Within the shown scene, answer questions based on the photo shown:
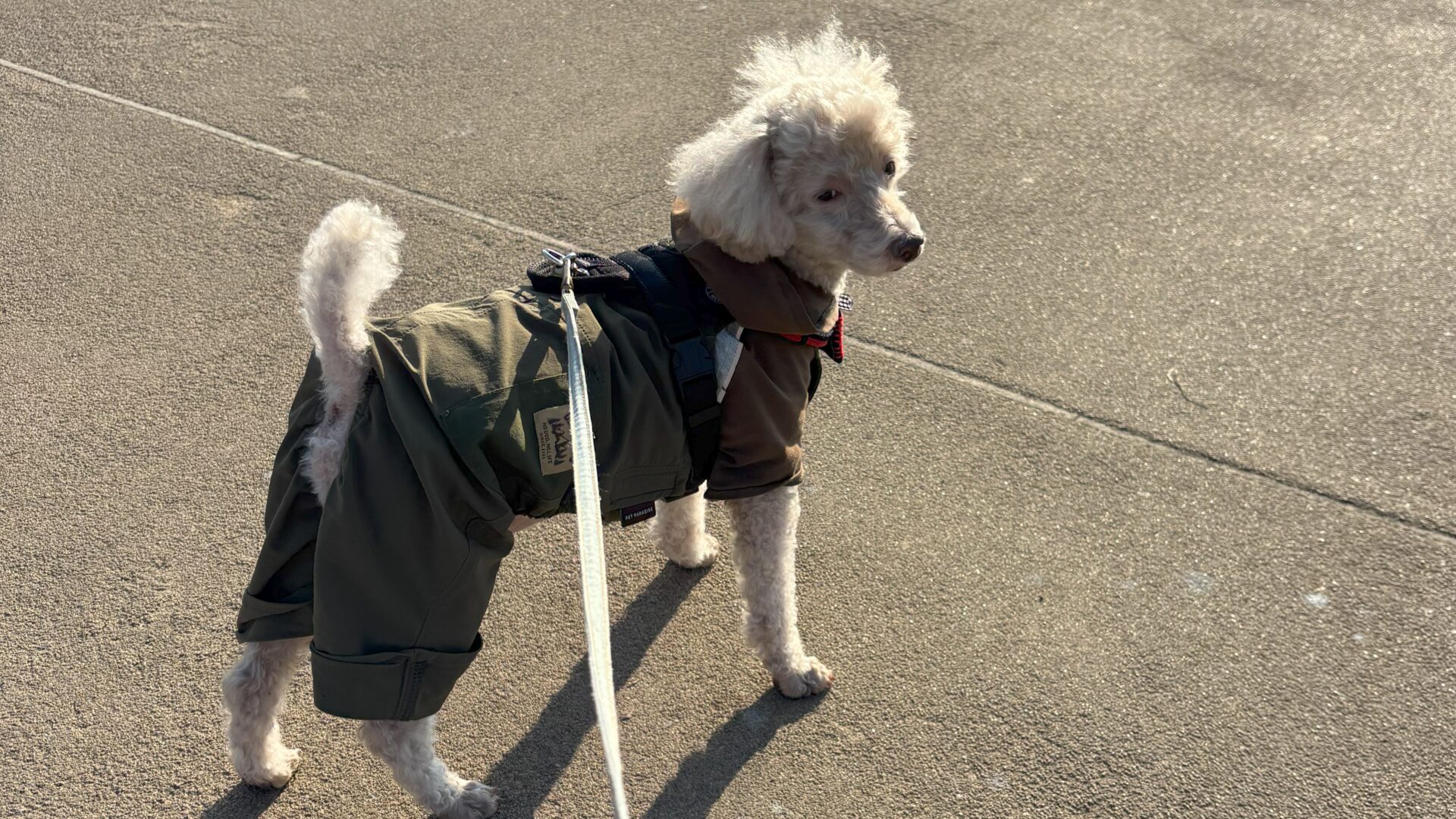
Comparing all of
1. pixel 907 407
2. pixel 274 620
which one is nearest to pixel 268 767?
pixel 274 620

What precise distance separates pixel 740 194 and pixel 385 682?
1.39 metres

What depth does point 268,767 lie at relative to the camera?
2777 millimetres

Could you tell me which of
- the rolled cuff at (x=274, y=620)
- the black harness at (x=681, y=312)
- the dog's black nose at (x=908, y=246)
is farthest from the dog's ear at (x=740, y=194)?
the rolled cuff at (x=274, y=620)

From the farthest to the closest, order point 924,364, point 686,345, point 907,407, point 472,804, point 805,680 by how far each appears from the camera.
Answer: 1. point 924,364
2. point 907,407
3. point 805,680
4. point 472,804
5. point 686,345

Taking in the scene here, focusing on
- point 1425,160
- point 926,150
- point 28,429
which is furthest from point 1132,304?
point 28,429

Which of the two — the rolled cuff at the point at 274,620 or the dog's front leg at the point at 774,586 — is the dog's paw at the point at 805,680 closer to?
the dog's front leg at the point at 774,586

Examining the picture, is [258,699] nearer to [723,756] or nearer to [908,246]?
[723,756]

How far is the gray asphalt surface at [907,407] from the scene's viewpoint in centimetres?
293

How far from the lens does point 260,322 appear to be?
4258 millimetres

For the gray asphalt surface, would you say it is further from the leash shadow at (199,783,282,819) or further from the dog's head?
the dog's head

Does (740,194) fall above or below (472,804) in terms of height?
above

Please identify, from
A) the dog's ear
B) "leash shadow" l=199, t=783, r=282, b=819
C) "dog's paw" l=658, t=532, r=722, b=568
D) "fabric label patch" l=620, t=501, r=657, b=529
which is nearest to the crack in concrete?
"dog's paw" l=658, t=532, r=722, b=568

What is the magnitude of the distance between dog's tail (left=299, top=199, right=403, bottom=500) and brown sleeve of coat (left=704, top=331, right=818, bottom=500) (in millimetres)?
863

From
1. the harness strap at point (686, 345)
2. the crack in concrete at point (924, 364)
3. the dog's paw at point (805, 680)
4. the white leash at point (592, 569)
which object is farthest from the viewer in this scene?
the crack in concrete at point (924, 364)
